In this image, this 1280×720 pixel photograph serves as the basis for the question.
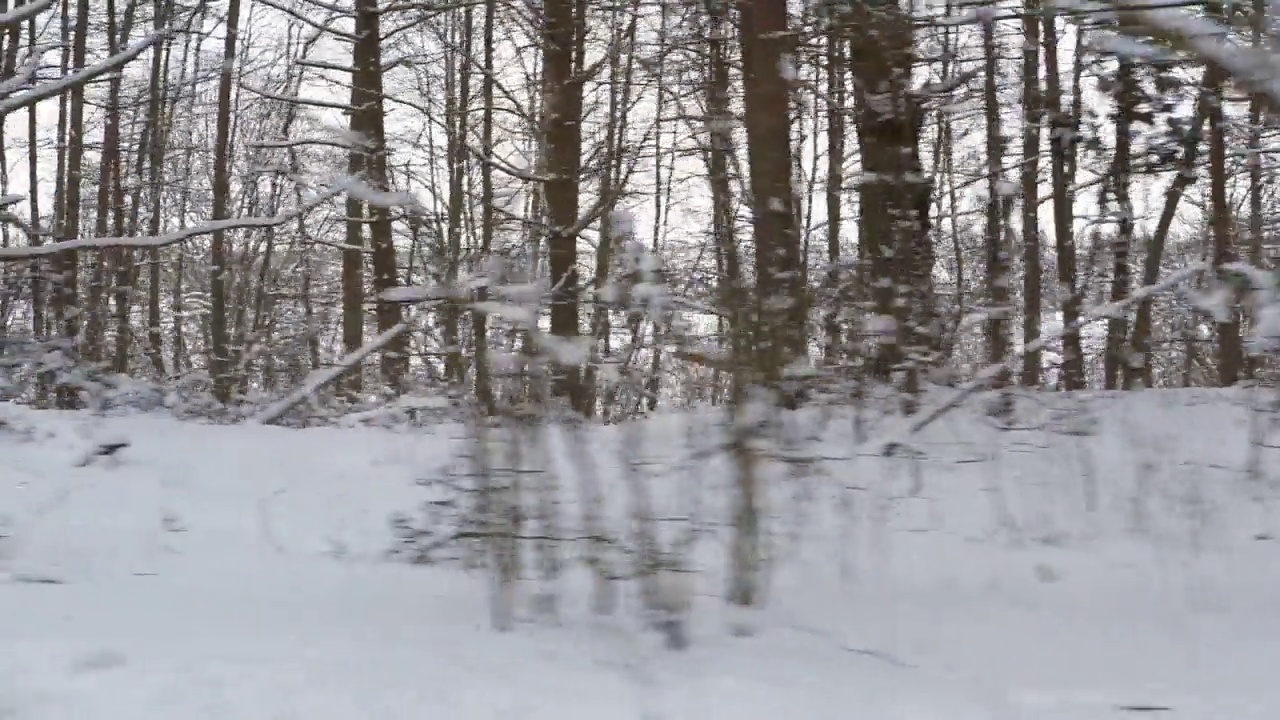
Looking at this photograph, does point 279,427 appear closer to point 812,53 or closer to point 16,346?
point 16,346

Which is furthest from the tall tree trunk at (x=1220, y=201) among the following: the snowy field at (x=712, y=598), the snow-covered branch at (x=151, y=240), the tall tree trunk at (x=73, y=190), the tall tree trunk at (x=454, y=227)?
the tall tree trunk at (x=73, y=190)

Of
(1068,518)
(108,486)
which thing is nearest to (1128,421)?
(1068,518)

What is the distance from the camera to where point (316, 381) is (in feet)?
21.3

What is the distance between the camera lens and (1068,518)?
458 centimetres

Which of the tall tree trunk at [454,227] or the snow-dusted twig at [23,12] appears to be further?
the snow-dusted twig at [23,12]

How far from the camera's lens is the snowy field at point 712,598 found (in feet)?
7.80

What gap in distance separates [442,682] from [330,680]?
26cm

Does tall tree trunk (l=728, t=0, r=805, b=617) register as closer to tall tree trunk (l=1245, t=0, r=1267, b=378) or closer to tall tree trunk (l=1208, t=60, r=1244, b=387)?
tall tree trunk (l=1245, t=0, r=1267, b=378)

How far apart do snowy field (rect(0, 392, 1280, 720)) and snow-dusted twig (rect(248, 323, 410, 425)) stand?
57cm

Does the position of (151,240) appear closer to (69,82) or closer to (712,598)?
(69,82)

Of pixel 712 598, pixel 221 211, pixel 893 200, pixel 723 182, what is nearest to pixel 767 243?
pixel 723 182

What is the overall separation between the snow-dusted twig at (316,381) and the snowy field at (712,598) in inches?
22.5

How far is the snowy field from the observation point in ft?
7.80

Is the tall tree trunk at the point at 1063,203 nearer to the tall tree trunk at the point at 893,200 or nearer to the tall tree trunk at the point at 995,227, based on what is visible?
the tall tree trunk at the point at 995,227
